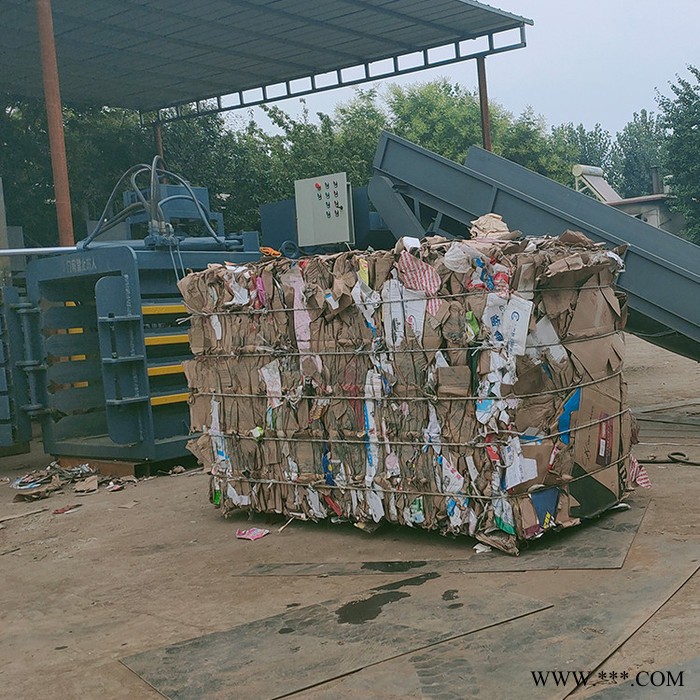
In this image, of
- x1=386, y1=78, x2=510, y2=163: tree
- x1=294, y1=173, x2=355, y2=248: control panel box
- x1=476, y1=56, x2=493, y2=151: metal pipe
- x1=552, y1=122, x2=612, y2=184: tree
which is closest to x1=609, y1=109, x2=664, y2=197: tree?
x1=552, y1=122, x2=612, y2=184: tree

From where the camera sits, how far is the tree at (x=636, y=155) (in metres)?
56.9

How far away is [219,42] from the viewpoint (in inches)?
648

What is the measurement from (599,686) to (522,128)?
3535 centimetres

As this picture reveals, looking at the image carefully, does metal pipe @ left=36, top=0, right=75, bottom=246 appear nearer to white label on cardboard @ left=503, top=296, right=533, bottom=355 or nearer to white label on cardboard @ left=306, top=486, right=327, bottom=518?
white label on cardboard @ left=306, top=486, right=327, bottom=518

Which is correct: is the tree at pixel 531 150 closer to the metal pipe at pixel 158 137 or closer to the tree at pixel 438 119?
the tree at pixel 438 119

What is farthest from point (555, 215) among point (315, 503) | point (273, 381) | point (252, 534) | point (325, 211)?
point (252, 534)

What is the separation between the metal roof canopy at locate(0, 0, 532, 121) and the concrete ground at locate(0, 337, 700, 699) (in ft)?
31.2

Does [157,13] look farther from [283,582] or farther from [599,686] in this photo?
[599,686]

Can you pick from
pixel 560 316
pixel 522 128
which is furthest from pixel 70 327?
pixel 522 128

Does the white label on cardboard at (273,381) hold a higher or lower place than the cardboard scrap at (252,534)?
higher

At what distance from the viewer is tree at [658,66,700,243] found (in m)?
25.7

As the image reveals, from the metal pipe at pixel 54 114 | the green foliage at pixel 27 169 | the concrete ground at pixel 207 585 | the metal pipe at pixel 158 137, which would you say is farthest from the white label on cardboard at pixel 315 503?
the metal pipe at pixel 158 137

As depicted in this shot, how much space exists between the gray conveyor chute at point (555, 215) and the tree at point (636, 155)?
46725 millimetres

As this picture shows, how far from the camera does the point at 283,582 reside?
17.5ft
